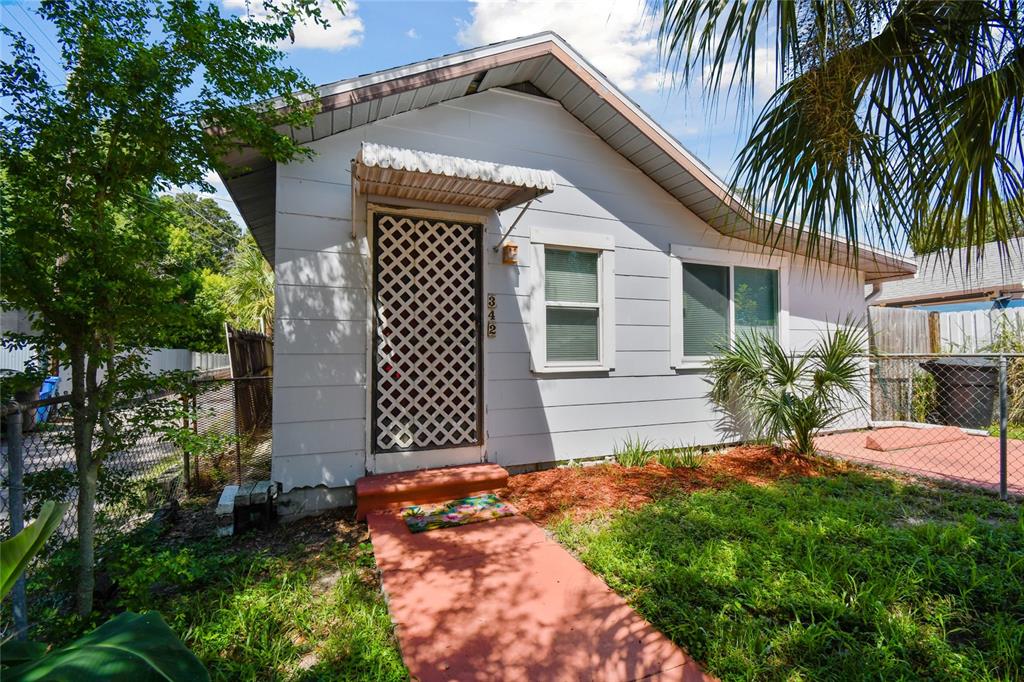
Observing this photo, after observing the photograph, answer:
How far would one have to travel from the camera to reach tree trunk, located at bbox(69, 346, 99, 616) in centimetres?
241

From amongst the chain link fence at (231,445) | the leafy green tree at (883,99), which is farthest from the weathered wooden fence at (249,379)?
the leafy green tree at (883,99)

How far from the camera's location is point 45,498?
2.39 meters

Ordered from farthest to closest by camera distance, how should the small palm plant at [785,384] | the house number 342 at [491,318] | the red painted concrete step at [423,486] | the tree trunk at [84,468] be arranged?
1. the small palm plant at [785,384]
2. the house number 342 at [491,318]
3. the red painted concrete step at [423,486]
4. the tree trunk at [84,468]

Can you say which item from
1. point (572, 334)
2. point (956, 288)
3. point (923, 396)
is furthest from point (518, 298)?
point (956, 288)

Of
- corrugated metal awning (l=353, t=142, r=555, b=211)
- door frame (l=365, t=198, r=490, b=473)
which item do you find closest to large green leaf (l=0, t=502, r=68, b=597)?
corrugated metal awning (l=353, t=142, r=555, b=211)

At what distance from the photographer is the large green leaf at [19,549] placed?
1332 millimetres

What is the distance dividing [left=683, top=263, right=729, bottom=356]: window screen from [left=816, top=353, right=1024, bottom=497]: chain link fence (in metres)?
1.81

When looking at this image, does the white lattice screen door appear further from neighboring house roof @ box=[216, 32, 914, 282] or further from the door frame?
neighboring house roof @ box=[216, 32, 914, 282]

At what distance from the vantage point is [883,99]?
6.94 feet

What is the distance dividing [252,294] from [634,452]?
12735mm

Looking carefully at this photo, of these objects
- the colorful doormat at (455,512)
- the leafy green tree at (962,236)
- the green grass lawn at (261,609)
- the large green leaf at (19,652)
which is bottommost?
the green grass lawn at (261,609)

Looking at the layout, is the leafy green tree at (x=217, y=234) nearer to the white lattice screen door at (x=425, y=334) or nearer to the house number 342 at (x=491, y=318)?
the white lattice screen door at (x=425, y=334)

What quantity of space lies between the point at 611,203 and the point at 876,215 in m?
3.67

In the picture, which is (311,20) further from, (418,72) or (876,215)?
(876,215)
